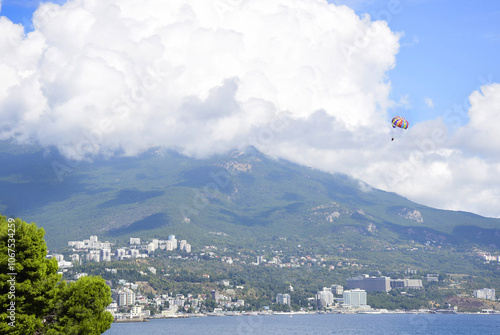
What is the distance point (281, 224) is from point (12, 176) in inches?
3046

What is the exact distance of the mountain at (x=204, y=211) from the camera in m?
156

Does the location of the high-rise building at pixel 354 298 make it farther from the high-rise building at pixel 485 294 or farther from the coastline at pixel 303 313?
the high-rise building at pixel 485 294

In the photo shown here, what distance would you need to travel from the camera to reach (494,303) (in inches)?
5251

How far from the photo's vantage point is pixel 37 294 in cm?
2386

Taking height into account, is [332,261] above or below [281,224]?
below

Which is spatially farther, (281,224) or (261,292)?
(281,224)

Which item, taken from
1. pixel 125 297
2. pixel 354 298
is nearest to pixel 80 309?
pixel 125 297

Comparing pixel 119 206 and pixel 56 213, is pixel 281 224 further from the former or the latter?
pixel 56 213

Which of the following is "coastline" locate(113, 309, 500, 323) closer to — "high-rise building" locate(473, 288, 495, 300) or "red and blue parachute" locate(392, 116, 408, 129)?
"high-rise building" locate(473, 288, 495, 300)

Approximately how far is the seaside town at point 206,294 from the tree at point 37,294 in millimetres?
88564

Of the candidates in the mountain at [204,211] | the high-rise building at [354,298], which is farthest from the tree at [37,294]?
the mountain at [204,211]

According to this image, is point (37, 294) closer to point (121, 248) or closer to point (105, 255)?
point (105, 255)

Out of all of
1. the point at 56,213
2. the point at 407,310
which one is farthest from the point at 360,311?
the point at 56,213

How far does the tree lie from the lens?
906 inches
